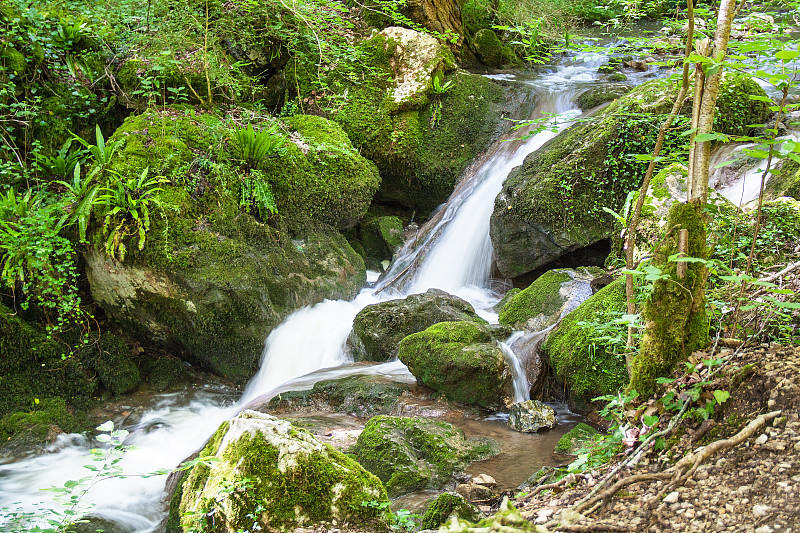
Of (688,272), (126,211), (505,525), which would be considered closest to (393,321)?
(126,211)

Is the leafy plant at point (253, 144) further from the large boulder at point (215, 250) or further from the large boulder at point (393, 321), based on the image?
the large boulder at point (393, 321)

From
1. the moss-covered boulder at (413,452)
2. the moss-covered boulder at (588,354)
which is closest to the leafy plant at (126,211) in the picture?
the moss-covered boulder at (413,452)

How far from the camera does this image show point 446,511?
9.30 ft

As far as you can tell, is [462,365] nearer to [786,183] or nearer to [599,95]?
[786,183]

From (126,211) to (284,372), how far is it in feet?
8.74

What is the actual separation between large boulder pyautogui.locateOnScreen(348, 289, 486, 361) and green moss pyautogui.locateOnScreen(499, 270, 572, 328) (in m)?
0.40

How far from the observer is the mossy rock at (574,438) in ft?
14.1

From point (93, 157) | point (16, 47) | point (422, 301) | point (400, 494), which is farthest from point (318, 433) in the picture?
point (16, 47)

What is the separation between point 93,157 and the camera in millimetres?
6863

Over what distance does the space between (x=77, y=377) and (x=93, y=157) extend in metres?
2.75

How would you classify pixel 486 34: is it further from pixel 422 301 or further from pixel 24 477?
pixel 24 477

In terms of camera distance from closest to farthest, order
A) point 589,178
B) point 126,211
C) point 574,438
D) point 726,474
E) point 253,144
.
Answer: point 726,474 < point 574,438 < point 126,211 < point 253,144 < point 589,178

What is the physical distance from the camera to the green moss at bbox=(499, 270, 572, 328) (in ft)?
21.6

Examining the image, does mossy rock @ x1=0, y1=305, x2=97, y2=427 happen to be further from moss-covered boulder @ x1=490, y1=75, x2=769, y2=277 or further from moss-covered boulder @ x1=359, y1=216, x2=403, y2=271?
moss-covered boulder @ x1=490, y1=75, x2=769, y2=277
